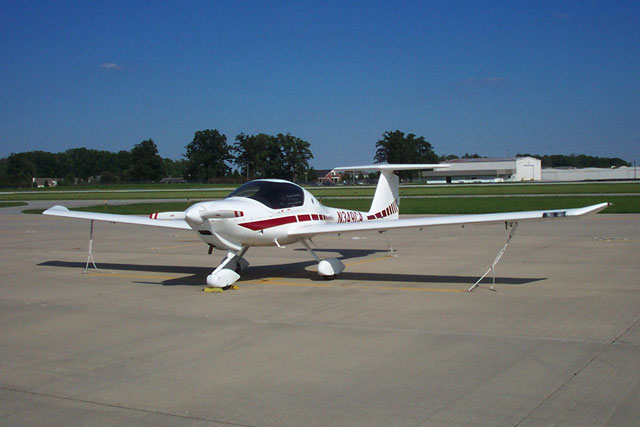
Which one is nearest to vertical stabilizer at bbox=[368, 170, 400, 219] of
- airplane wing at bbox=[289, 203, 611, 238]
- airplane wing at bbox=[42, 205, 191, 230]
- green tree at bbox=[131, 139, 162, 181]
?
airplane wing at bbox=[289, 203, 611, 238]

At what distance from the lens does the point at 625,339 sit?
6953 millimetres

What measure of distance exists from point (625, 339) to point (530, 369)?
1712 millimetres

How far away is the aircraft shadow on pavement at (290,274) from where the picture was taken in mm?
11453

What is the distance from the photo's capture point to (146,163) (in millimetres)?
137500

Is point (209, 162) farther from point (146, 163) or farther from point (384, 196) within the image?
point (384, 196)

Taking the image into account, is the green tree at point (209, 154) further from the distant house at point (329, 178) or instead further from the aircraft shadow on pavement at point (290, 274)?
the aircraft shadow on pavement at point (290, 274)

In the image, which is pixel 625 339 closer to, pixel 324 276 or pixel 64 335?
pixel 324 276

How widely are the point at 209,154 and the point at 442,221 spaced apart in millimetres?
77738

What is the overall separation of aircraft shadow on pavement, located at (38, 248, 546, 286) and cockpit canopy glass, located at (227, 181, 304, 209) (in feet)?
5.19

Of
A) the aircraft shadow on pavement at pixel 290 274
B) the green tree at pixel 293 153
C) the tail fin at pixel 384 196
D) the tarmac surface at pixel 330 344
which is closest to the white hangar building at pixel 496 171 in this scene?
the green tree at pixel 293 153

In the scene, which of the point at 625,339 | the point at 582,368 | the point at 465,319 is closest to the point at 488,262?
the point at 465,319

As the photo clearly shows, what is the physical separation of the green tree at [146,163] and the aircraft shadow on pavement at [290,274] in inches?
4984

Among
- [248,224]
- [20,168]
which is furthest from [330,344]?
[20,168]

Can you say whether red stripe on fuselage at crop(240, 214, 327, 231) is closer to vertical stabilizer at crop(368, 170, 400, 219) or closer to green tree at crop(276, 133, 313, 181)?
vertical stabilizer at crop(368, 170, 400, 219)
